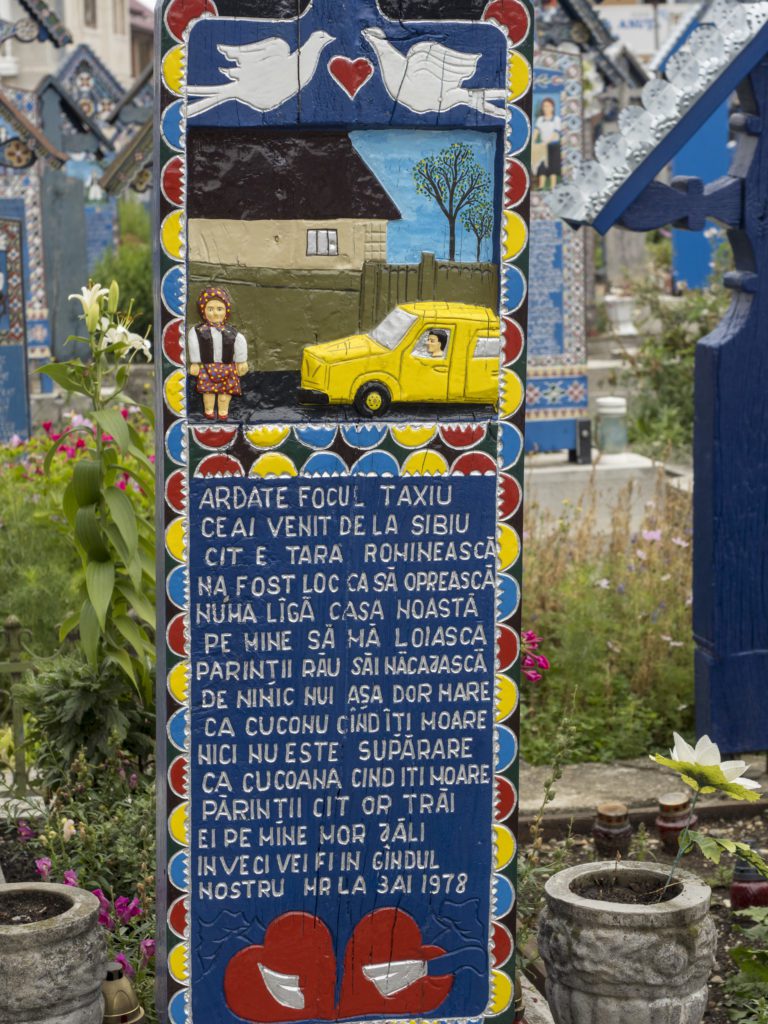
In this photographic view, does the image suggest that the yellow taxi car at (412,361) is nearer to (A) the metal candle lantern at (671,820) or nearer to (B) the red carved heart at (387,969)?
(B) the red carved heart at (387,969)

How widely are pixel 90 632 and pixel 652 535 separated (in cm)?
317

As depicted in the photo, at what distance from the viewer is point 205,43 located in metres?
3.51

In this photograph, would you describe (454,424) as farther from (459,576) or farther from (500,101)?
(500,101)

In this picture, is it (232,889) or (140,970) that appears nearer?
(232,889)

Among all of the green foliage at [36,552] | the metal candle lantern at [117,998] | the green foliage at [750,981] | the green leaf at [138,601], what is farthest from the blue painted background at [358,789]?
the green foliage at [36,552]

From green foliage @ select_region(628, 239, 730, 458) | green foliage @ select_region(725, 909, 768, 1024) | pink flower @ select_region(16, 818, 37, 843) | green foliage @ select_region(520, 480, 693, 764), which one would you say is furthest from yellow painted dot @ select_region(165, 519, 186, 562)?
green foliage @ select_region(628, 239, 730, 458)

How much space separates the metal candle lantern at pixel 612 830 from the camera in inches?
199

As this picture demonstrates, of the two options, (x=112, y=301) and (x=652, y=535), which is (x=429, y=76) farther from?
(x=652, y=535)

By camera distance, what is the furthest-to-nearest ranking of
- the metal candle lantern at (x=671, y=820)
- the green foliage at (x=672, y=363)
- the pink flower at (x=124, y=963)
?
the green foliage at (x=672, y=363)
the metal candle lantern at (x=671, y=820)
the pink flower at (x=124, y=963)

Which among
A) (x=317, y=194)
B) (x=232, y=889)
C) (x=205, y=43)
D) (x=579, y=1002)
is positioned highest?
(x=205, y=43)

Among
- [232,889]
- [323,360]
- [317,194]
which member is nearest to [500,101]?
[317,194]

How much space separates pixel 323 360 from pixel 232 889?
3.85ft

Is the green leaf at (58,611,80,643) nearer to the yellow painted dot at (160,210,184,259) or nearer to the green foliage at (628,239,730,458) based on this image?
the yellow painted dot at (160,210,184,259)

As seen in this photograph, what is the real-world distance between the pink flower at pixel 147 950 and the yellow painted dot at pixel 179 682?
2.18 ft
